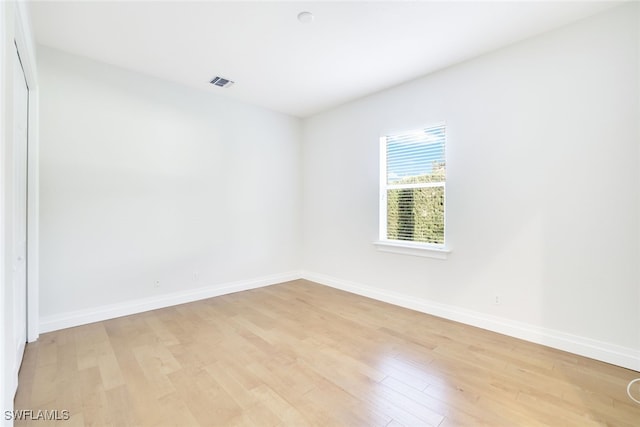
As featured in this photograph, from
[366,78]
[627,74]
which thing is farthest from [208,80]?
[627,74]

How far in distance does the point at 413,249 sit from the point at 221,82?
3.18 meters

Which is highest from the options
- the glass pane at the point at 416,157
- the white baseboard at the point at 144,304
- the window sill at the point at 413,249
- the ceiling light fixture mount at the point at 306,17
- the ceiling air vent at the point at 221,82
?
the ceiling air vent at the point at 221,82

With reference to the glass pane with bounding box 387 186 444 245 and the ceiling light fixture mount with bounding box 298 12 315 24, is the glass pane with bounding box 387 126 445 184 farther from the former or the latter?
the ceiling light fixture mount with bounding box 298 12 315 24

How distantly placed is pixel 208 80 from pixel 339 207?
8.18 feet

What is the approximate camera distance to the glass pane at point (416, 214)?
3500 millimetres

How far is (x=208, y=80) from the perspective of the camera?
12.0 ft

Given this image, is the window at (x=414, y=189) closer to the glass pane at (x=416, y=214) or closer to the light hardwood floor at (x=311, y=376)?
the glass pane at (x=416, y=214)

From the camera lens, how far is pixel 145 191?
3545mm

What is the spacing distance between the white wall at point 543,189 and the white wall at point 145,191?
84.2 inches

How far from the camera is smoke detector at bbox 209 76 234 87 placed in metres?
3.64

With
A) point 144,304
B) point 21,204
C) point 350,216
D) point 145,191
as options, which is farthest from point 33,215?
point 350,216

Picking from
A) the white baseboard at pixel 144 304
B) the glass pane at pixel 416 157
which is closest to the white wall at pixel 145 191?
the white baseboard at pixel 144 304

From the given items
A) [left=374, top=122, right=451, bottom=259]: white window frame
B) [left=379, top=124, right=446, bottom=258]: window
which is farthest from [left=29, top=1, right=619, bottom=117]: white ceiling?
[left=374, top=122, right=451, bottom=259]: white window frame

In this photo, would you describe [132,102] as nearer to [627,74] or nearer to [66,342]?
[66,342]
